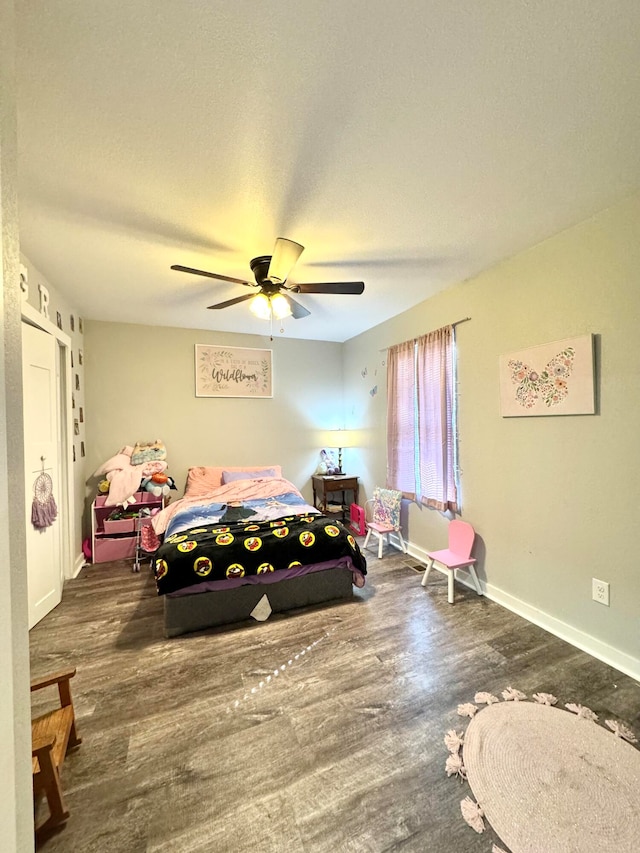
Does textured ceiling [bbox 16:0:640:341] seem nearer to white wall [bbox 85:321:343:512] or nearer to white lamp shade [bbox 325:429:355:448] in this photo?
white wall [bbox 85:321:343:512]

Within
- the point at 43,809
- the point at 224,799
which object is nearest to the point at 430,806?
the point at 224,799

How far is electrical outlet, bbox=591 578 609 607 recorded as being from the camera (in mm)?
1942

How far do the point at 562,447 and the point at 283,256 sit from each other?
207cm

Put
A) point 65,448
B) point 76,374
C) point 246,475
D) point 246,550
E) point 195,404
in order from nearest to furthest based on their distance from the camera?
point 246,550 < point 65,448 < point 76,374 < point 246,475 < point 195,404

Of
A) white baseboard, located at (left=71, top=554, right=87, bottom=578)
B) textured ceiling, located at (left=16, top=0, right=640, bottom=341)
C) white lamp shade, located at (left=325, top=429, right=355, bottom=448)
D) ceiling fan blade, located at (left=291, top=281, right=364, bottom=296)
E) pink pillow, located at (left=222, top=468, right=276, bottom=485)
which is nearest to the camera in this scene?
textured ceiling, located at (left=16, top=0, right=640, bottom=341)

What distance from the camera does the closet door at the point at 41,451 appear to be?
2289mm

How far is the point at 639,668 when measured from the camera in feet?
5.91

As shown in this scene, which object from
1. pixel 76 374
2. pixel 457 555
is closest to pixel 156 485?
pixel 76 374

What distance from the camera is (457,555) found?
9.00 feet

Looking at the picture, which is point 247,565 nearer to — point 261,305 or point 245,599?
point 245,599

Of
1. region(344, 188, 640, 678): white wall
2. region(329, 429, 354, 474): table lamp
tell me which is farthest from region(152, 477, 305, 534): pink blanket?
region(344, 188, 640, 678): white wall

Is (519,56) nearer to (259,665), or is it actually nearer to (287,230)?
(287,230)

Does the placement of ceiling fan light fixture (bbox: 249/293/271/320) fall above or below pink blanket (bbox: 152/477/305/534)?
above

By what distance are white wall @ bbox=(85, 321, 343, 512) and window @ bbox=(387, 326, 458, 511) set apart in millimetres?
1292
